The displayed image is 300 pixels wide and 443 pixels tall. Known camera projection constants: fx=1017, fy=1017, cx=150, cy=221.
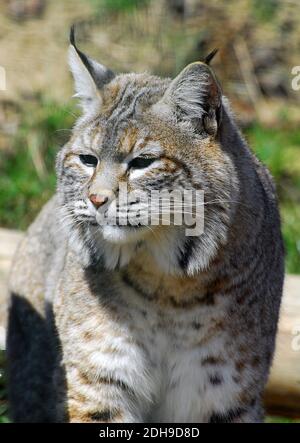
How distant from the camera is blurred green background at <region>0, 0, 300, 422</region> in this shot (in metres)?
8.93

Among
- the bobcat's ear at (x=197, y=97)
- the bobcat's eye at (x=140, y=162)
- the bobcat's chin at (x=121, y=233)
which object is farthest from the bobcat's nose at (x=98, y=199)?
the bobcat's ear at (x=197, y=97)

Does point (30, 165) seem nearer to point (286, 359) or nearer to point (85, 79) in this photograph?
point (286, 359)

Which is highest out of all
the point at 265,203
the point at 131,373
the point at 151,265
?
the point at 265,203

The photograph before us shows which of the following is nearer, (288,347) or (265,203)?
(265,203)

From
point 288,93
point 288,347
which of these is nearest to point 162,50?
point 288,93

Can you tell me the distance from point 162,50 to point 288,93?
1298 millimetres

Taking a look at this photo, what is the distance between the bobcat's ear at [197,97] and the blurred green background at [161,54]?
4274mm

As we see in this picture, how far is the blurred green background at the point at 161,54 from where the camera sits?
893 cm

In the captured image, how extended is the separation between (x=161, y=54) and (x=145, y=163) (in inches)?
202

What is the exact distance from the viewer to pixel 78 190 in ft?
14.8

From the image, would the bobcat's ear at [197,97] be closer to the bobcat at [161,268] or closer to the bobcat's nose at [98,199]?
the bobcat at [161,268]

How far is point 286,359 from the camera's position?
608 centimetres
